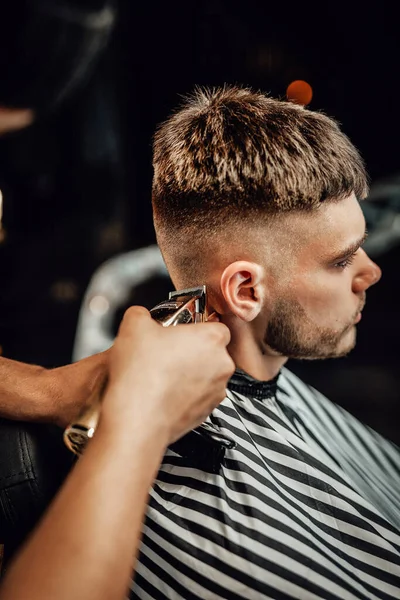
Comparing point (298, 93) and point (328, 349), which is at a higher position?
point (298, 93)

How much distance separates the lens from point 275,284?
1.31 metres

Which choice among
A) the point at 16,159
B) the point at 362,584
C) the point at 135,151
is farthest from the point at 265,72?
the point at 362,584

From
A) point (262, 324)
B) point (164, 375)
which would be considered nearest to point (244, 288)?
point (262, 324)

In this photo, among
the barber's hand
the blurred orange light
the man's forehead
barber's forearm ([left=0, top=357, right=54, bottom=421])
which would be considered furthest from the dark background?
the barber's hand

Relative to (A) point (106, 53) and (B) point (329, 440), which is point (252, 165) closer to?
(B) point (329, 440)

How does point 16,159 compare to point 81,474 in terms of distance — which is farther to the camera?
point 16,159

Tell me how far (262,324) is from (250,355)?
0.12 meters

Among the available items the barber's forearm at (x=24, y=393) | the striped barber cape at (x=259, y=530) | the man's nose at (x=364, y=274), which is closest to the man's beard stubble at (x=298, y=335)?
the man's nose at (x=364, y=274)

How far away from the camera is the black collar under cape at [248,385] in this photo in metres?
1.46

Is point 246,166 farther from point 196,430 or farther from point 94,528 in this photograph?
point 94,528

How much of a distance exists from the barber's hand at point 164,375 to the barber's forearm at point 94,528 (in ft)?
0.11

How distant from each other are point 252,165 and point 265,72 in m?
1.46

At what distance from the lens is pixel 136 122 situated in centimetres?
264

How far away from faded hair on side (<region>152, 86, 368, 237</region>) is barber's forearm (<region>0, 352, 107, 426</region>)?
18.9 inches
